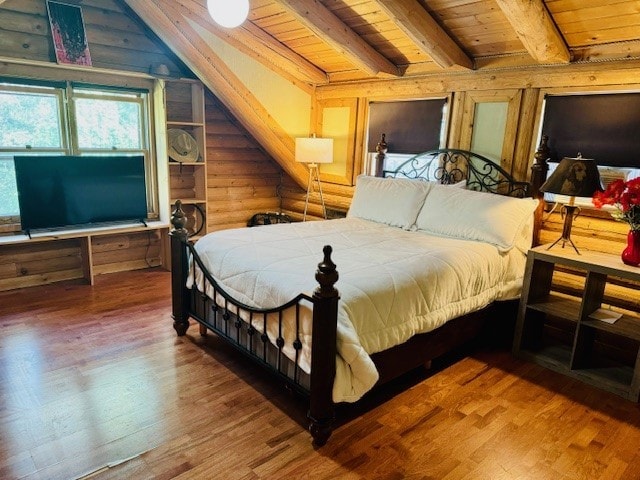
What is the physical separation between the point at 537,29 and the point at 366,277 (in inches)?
78.3

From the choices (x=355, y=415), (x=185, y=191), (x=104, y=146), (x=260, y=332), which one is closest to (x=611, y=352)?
(x=355, y=415)

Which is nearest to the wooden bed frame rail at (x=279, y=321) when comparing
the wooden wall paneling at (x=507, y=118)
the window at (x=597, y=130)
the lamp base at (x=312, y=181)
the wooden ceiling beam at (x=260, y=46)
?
the wooden ceiling beam at (x=260, y=46)

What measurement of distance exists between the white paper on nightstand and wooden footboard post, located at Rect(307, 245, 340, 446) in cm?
183

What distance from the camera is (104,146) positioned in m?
4.32

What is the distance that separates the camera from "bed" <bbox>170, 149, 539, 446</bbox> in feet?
6.64

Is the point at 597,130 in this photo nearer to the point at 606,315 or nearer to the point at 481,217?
the point at 481,217

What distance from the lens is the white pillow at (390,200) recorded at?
141 inches

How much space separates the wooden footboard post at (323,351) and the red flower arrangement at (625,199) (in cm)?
177

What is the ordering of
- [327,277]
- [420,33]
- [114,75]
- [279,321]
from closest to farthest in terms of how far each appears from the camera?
[327,277]
[279,321]
[420,33]
[114,75]

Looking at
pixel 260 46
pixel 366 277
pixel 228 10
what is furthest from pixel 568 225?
pixel 260 46

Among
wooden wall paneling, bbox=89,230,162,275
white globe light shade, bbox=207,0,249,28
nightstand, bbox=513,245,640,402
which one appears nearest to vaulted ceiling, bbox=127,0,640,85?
white globe light shade, bbox=207,0,249,28

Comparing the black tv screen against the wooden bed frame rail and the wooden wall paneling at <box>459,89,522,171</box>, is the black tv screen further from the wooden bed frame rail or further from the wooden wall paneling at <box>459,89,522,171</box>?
the wooden wall paneling at <box>459,89,522,171</box>

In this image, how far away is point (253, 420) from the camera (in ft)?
7.32

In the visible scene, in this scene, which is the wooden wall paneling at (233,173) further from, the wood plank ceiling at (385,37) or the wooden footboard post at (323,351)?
the wooden footboard post at (323,351)
